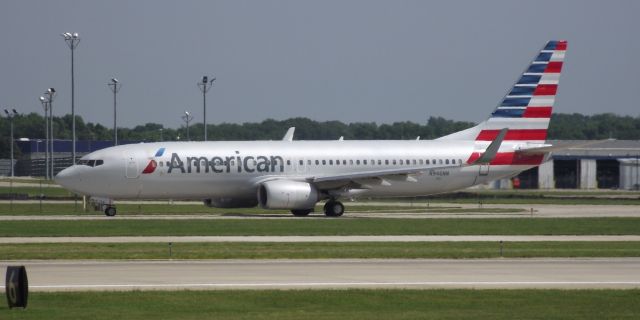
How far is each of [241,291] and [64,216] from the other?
3481 centimetres

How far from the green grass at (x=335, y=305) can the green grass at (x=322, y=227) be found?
2086 centimetres

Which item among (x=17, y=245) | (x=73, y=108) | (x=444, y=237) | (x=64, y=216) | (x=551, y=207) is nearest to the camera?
(x=17, y=245)

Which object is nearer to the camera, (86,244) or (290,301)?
(290,301)

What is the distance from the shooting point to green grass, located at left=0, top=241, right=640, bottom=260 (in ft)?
120

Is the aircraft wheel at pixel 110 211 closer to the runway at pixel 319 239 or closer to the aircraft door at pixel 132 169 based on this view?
the aircraft door at pixel 132 169

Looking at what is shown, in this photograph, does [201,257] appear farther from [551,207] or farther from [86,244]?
[551,207]

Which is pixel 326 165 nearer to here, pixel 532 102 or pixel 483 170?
pixel 483 170

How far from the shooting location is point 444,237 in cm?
4591

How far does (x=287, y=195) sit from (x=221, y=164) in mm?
3848

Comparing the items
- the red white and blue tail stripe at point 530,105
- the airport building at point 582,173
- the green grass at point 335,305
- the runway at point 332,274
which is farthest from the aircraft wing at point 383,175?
the airport building at point 582,173

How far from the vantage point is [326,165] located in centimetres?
6328

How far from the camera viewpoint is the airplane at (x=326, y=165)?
60719 millimetres

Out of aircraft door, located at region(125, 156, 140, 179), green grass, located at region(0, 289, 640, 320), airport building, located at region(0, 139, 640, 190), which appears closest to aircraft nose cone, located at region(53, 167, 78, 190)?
aircraft door, located at region(125, 156, 140, 179)

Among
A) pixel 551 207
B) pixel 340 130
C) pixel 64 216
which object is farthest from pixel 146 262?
pixel 340 130
